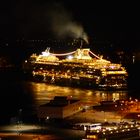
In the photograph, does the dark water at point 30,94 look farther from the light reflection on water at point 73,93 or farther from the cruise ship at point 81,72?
the cruise ship at point 81,72

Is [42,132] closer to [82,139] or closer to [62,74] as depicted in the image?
[82,139]

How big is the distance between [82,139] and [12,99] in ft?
23.5

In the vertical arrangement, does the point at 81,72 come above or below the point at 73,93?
above

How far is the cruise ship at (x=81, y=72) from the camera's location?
20125 millimetres

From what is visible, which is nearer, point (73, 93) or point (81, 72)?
point (73, 93)

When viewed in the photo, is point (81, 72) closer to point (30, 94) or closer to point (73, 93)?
point (73, 93)

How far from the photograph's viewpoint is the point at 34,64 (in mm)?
24859

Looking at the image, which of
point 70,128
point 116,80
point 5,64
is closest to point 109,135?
point 70,128

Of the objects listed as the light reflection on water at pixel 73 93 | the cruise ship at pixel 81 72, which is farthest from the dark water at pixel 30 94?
the cruise ship at pixel 81 72

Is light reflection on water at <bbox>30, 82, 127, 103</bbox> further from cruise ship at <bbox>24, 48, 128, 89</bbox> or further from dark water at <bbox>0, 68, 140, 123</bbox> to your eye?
cruise ship at <bbox>24, 48, 128, 89</bbox>

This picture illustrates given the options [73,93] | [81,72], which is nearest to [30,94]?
[73,93]

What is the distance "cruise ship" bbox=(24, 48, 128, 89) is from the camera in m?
20.1

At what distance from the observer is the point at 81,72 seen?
2127cm

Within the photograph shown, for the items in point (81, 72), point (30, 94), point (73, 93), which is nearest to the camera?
point (30, 94)
